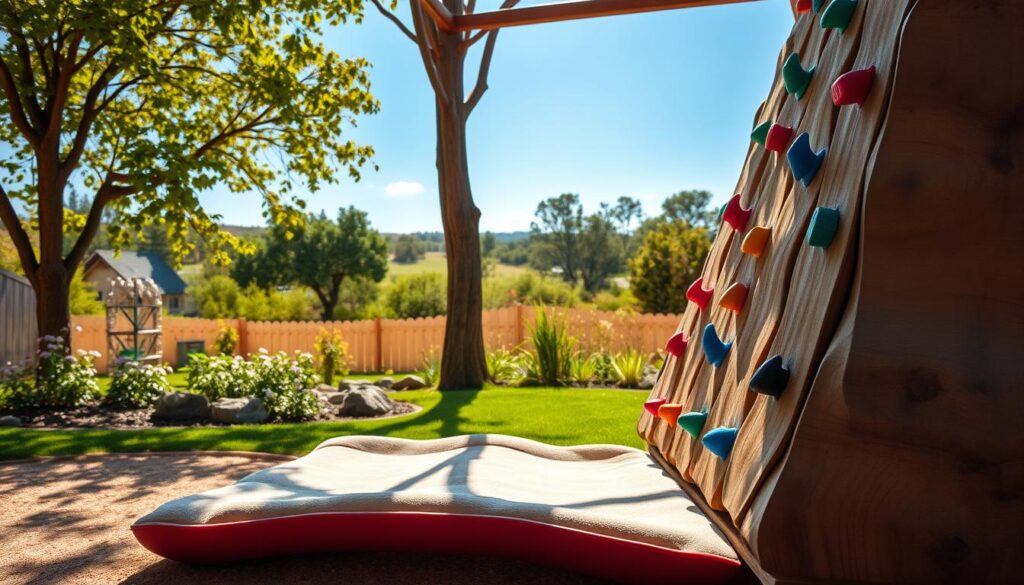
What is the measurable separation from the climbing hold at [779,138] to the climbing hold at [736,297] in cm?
44

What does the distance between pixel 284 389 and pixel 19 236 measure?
15.6ft

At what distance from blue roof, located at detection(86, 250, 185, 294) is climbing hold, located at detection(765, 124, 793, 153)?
138 ft

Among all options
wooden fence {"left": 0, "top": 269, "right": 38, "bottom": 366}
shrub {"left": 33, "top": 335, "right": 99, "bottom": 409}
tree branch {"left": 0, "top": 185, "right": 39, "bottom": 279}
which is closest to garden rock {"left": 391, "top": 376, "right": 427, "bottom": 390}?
shrub {"left": 33, "top": 335, "right": 99, "bottom": 409}

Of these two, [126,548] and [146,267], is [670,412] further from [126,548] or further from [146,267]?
[146,267]

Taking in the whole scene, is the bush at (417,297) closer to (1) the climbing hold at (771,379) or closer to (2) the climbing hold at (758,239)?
(2) the climbing hold at (758,239)

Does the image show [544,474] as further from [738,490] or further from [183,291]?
[183,291]

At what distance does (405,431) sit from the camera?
220 inches

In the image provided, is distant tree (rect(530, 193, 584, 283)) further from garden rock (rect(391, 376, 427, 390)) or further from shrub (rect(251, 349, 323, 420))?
shrub (rect(251, 349, 323, 420))

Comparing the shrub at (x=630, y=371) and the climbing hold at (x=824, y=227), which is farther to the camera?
the shrub at (x=630, y=371)

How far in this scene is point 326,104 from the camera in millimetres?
10289

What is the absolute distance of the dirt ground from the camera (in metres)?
2.26

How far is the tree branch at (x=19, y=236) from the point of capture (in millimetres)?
8695

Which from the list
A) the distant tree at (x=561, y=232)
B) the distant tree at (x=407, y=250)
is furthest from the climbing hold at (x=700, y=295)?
the distant tree at (x=407, y=250)

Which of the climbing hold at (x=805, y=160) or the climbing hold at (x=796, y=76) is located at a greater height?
the climbing hold at (x=796, y=76)
